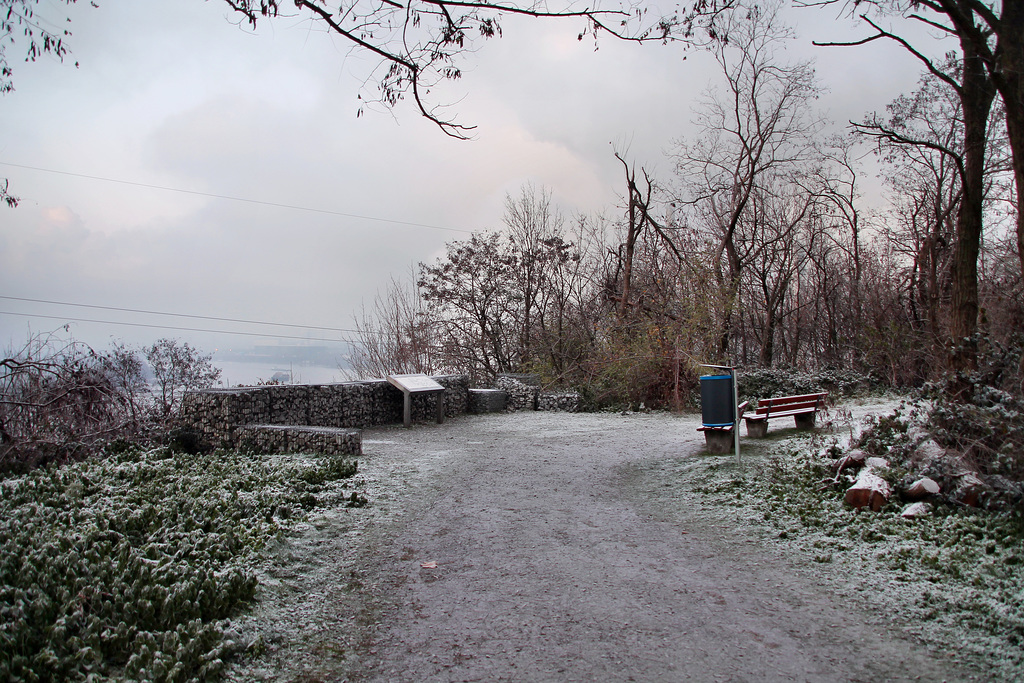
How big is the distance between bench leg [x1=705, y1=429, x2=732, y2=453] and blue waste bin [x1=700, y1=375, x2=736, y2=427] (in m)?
0.10

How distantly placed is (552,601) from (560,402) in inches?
456

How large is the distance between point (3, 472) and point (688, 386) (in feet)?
41.5

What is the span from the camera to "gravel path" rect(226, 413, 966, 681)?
11.0 feet

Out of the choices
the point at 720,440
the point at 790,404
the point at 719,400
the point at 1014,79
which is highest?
the point at 1014,79

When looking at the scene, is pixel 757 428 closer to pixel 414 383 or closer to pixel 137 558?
pixel 414 383

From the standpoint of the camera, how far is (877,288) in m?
18.8

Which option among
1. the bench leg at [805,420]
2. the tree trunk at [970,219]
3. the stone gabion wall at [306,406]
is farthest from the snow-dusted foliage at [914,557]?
the stone gabion wall at [306,406]

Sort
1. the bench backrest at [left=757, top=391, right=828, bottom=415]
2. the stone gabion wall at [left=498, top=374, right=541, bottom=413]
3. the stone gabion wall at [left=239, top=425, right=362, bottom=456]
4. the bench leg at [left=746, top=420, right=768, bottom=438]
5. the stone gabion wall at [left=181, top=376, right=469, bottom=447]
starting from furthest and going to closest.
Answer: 1. the stone gabion wall at [left=498, top=374, right=541, bottom=413]
2. the stone gabion wall at [left=181, top=376, right=469, bottom=447]
3. the bench leg at [left=746, top=420, right=768, bottom=438]
4. the bench backrest at [left=757, top=391, right=828, bottom=415]
5. the stone gabion wall at [left=239, top=425, right=362, bottom=456]

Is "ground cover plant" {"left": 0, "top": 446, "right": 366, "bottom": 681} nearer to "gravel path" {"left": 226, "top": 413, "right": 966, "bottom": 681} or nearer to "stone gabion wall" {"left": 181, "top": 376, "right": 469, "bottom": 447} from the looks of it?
"gravel path" {"left": 226, "top": 413, "right": 966, "bottom": 681}

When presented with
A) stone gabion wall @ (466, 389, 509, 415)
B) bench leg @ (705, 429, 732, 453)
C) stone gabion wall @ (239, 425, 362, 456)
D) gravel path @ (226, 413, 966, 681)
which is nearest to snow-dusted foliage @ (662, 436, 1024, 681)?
gravel path @ (226, 413, 966, 681)

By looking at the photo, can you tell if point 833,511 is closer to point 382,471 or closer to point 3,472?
point 382,471

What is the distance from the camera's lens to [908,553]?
4.59 metres

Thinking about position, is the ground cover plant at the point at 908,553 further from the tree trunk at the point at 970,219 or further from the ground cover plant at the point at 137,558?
the ground cover plant at the point at 137,558

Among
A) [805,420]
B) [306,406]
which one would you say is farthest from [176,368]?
[805,420]
